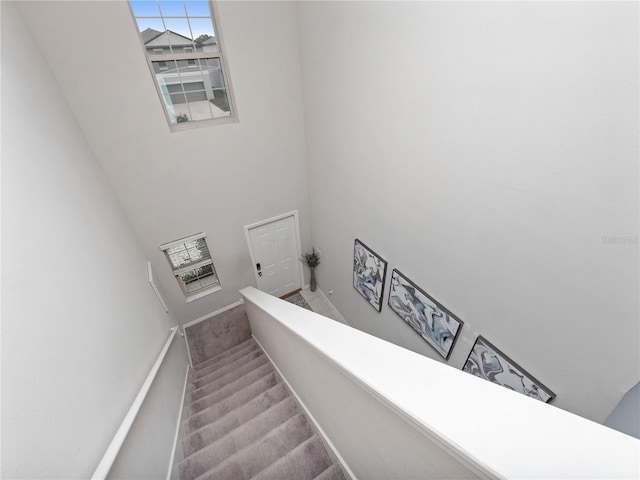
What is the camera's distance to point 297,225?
5.21m

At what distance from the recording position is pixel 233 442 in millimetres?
2289

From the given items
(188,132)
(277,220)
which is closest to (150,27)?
(188,132)

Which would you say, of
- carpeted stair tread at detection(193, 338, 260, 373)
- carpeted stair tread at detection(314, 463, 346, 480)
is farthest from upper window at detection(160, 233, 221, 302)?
carpeted stair tread at detection(314, 463, 346, 480)

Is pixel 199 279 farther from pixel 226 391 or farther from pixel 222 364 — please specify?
pixel 226 391

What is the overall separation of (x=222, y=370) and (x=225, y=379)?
1.26 ft

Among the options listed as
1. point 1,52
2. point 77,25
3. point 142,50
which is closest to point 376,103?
point 142,50

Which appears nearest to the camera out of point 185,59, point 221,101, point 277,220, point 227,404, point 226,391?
point 227,404

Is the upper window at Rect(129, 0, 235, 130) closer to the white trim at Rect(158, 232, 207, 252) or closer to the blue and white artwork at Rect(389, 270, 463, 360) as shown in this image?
the white trim at Rect(158, 232, 207, 252)

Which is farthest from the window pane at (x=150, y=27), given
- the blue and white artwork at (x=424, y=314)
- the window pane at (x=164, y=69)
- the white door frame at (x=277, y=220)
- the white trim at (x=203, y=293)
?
the blue and white artwork at (x=424, y=314)

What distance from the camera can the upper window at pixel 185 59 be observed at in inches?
122

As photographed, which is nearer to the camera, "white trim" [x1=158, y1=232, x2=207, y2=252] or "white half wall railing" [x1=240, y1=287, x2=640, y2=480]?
"white half wall railing" [x1=240, y1=287, x2=640, y2=480]

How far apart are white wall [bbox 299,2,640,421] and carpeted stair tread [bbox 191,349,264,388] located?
2.49m

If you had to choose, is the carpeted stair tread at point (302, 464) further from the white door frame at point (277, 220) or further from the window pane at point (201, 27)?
the window pane at point (201, 27)

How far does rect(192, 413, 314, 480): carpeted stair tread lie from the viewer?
206 centimetres
